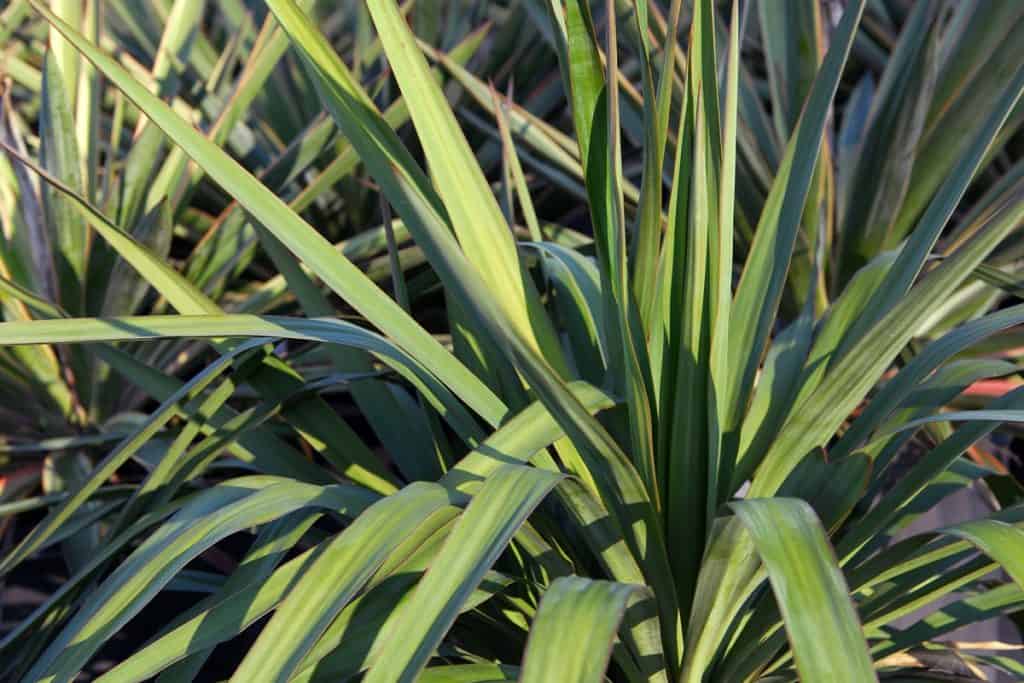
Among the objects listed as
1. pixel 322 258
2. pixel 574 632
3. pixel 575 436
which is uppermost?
pixel 322 258

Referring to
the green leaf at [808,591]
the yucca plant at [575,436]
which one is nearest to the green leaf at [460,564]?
the yucca plant at [575,436]

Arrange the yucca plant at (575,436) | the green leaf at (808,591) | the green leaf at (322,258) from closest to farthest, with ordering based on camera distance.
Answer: the green leaf at (808,591)
the yucca plant at (575,436)
the green leaf at (322,258)

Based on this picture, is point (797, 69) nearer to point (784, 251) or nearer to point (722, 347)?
point (784, 251)

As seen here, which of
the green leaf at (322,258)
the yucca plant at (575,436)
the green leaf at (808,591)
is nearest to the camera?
the green leaf at (808,591)

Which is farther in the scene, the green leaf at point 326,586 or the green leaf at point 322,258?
the green leaf at point 322,258

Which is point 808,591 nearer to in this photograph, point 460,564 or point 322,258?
point 460,564

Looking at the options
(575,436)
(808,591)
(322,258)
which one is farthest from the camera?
(322,258)

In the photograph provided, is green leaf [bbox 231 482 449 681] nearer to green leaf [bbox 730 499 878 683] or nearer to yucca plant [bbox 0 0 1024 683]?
yucca plant [bbox 0 0 1024 683]

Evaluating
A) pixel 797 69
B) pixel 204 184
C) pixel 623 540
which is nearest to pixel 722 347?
pixel 623 540

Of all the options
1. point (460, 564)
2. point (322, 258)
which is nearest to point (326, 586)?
point (460, 564)

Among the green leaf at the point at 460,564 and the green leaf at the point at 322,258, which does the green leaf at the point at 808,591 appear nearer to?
the green leaf at the point at 460,564

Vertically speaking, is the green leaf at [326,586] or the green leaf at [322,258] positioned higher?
the green leaf at [322,258]

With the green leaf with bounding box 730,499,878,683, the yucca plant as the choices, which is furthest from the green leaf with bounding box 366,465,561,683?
the green leaf with bounding box 730,499,878,683

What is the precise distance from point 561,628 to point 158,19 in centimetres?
215
